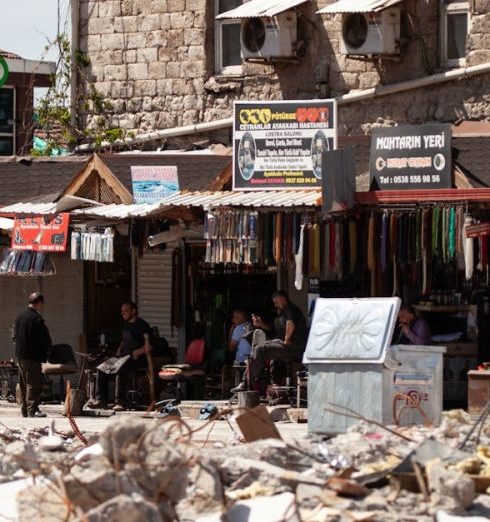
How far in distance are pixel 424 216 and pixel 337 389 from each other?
365 cm

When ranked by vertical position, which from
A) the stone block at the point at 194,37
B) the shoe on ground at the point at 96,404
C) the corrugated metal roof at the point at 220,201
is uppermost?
the stone block at the point at 194,37

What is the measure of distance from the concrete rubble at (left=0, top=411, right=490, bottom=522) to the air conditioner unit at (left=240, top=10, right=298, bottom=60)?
14509 millimetres

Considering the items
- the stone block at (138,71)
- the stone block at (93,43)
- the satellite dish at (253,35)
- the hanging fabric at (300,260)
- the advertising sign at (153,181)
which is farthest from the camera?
the stone block at (93,43)

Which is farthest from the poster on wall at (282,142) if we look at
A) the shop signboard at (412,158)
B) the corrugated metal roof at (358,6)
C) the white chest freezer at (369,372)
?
the corrugated metal roof at (358,6)

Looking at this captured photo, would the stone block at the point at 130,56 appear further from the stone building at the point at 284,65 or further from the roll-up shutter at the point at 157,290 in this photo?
the roll-up shutter at the point at 157,290

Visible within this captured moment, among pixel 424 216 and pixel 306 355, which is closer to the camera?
pixel 306 355

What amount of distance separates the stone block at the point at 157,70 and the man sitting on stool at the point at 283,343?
8.84 metres

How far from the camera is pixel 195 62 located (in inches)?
1179

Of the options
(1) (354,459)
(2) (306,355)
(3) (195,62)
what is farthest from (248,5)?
(1) (354,459)

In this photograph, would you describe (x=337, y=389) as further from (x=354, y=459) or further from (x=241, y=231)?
(x=241, y=231)

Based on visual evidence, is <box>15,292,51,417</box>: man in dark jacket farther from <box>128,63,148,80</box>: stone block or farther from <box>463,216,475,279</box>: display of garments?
<box>128,63,148,80</box>: stone block

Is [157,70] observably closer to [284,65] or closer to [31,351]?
[284,65]

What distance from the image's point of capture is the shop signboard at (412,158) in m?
21.3

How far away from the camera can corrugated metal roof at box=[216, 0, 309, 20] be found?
28.1m
